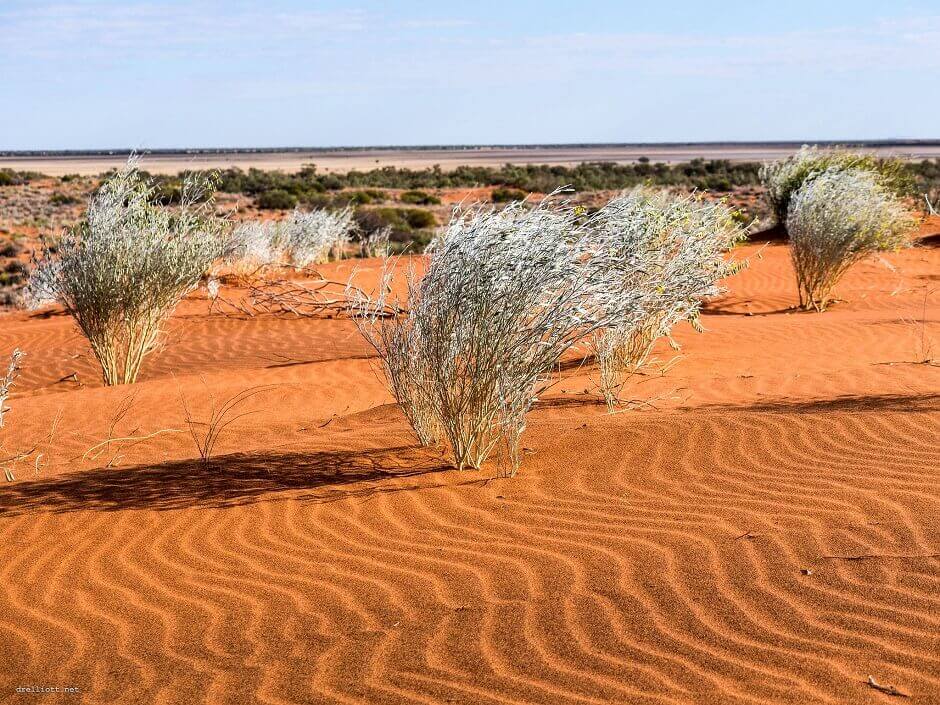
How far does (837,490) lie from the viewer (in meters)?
5.54

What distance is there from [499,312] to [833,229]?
11062mm

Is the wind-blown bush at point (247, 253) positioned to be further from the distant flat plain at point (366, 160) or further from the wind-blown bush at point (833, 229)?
the distant flat plain at point (366, 160)

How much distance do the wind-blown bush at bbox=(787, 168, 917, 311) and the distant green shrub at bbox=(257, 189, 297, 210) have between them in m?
28.3

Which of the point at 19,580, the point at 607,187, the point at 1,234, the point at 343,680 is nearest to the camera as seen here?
the point at 343,680

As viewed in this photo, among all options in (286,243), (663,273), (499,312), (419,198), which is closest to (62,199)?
(419,198)

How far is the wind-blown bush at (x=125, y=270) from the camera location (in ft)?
37.1

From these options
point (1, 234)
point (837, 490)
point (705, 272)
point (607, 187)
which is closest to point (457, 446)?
point (837, 490)

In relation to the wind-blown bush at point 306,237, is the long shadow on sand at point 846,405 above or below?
below

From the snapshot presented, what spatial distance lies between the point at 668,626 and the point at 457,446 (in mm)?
2516

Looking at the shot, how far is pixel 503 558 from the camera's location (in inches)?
193

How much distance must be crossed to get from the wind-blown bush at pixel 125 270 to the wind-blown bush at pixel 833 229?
29.3ft

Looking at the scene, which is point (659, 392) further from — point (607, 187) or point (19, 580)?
point (607, 187)

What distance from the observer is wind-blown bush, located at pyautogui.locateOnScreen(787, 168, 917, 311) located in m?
15.4

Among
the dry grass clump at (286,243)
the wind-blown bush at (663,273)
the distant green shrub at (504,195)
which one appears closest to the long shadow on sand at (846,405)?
the wind-blown bush at (663,273)
